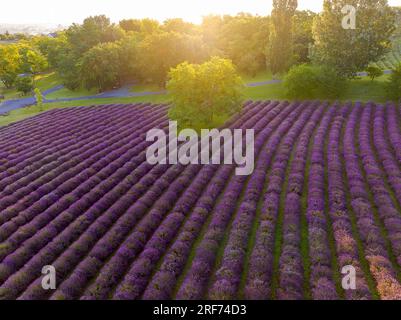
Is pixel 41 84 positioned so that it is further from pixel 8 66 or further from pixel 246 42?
pixel 246 42

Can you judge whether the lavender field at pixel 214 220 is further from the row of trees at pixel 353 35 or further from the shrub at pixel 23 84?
the shrub at pixel 23 84

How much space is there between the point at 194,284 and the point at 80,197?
1214 centimetres

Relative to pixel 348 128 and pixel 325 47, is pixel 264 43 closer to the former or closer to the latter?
pixel 325 47

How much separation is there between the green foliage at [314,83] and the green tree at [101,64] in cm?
3659

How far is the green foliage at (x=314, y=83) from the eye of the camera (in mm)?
39938

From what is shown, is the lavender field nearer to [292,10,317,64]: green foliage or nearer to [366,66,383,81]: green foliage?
[366,66,383,81]: green foliage

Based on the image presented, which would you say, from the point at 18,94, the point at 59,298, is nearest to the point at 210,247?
the point at 59,298

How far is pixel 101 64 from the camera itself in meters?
61.4

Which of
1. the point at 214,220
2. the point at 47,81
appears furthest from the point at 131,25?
the point at 214,220

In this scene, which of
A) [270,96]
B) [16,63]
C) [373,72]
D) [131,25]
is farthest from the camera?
[131,25]

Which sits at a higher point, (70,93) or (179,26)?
(179,26)

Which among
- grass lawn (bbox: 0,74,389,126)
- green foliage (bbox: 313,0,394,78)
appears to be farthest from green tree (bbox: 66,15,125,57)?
green foliage (bbox: 313,0,394,78)

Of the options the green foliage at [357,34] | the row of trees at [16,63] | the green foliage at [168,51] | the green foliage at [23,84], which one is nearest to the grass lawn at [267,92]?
the green foliage at [357,34]

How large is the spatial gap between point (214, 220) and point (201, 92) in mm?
19391
